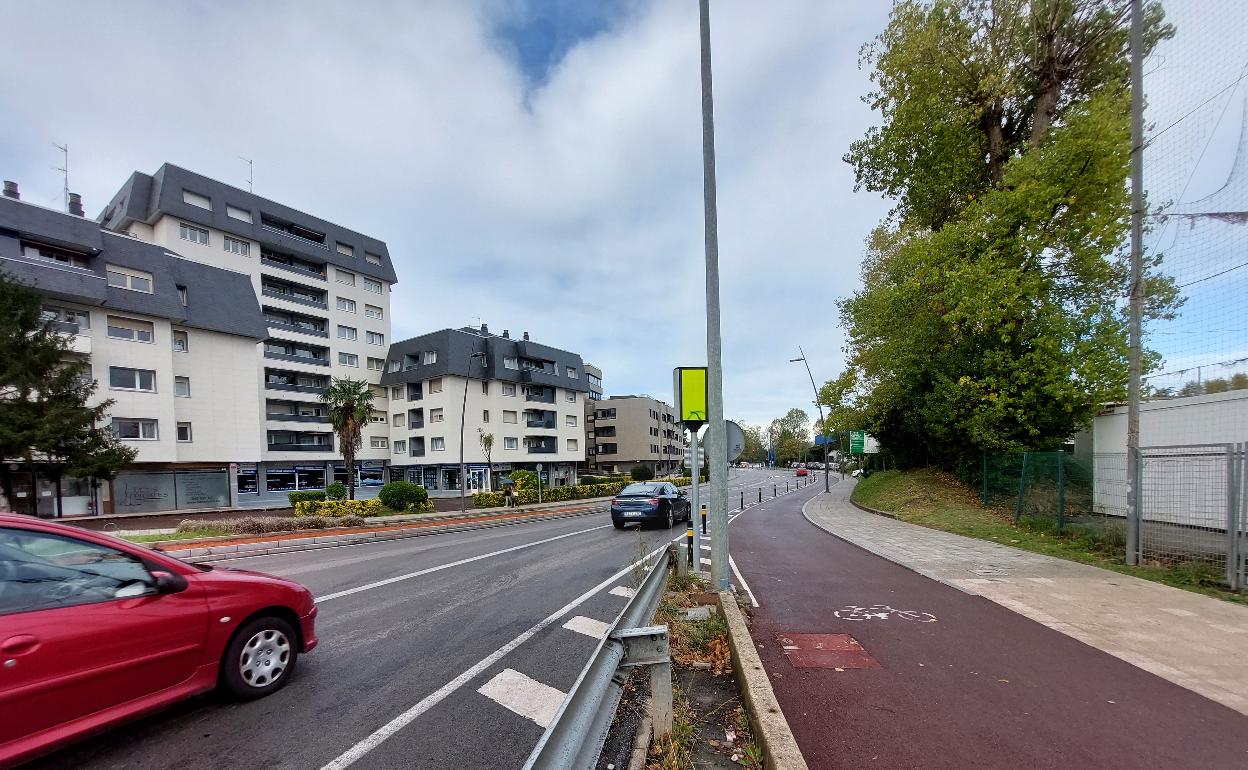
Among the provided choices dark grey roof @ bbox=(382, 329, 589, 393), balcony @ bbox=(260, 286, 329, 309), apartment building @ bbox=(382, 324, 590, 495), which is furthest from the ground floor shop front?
balcony @ bbox=(260, 286, 329, 309)

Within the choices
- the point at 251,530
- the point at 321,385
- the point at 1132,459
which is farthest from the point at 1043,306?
the point at 321,385

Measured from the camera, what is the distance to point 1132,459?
8469mm

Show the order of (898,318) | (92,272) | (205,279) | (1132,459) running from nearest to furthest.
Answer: (1132,459), (898,318), (92,272), (205,279)

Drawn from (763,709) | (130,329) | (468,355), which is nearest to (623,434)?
(468,355)

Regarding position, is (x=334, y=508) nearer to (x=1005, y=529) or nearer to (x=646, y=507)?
(x=646, y=507)

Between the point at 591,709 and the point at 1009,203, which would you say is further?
the point at 1009,203

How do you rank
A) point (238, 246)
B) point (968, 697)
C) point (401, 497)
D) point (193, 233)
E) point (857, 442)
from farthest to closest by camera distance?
point (238, 246), point (857, 442), point (193, 233), point (401, 497), point (968, 697)

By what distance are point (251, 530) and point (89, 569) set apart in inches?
627

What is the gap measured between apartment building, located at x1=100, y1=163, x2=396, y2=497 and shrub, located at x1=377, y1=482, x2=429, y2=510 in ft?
39.8

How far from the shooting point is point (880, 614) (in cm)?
613

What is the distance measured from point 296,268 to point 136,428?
19.0 meters

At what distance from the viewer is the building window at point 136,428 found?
24953mm

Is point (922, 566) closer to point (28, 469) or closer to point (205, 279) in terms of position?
point (28, 469)

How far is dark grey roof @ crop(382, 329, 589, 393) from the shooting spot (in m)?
41.4
